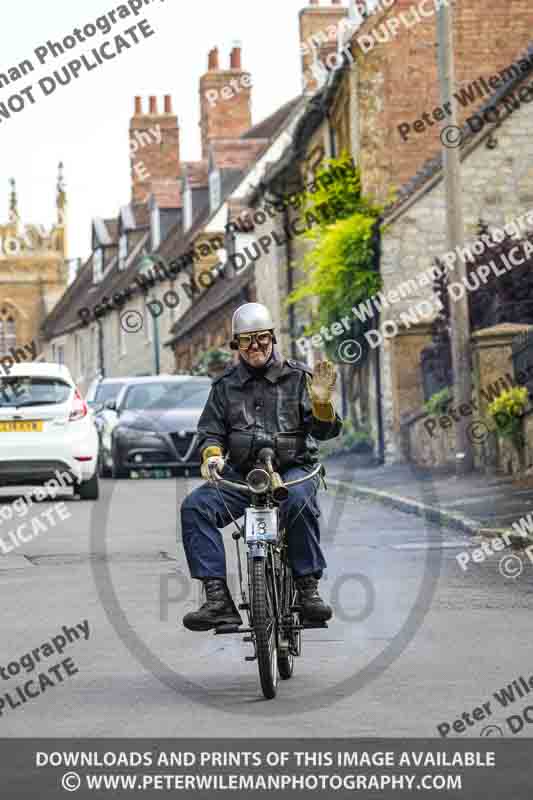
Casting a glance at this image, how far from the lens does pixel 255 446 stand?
825 centimetres

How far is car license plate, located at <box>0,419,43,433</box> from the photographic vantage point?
2141 centimetres

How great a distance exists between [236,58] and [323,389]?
53880 mm

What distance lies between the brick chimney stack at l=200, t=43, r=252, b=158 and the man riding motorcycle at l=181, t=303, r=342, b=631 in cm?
5312

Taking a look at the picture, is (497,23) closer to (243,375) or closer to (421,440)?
(421,440)

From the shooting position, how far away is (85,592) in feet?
39.2

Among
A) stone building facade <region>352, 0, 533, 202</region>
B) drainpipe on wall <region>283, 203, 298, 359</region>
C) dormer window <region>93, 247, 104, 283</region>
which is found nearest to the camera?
stone building facade <region>352, 0, 533, 202</region>

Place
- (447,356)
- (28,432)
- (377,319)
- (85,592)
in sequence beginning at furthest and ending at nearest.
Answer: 1. (377,319)
2. (447,356)
3. (28,432)
4. (85,592)

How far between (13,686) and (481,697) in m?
2.20

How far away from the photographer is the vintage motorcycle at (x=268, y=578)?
7.57 meters

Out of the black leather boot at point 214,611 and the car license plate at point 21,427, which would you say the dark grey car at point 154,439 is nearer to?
the car license plate at point 21,427

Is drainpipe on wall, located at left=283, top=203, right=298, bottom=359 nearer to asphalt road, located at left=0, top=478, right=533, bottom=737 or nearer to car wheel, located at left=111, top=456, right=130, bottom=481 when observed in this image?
car wheel, located at left=111, top=456, right=130, bottom=481

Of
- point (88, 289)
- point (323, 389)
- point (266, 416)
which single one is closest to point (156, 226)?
point (88, 289)

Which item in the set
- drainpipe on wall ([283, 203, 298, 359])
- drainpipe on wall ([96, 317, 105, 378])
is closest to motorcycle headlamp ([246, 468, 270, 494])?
drainpipe on wall ([283, 203, 298, 359])
